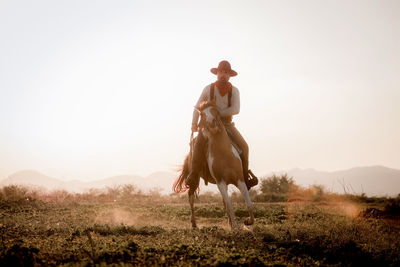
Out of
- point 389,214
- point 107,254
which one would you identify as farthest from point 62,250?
point 389,214

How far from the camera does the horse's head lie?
8859 mm

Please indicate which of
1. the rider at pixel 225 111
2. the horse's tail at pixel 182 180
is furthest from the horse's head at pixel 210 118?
the horse's tail at pixel 182 180

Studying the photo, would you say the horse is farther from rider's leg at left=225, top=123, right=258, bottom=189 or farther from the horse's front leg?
rider's leg at left=225, top=123, right=258, bottom=189

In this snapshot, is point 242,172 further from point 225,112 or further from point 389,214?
point 389,214

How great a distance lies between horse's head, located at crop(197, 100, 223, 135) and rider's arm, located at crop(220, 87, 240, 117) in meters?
0.42

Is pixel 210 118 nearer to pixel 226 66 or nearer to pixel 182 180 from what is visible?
pixel 226 66

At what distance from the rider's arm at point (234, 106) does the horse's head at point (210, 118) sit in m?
0.42

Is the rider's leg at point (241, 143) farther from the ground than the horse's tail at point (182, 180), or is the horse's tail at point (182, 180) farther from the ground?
the rider's leg at point (241, 143)

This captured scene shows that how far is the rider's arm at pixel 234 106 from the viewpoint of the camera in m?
9.46

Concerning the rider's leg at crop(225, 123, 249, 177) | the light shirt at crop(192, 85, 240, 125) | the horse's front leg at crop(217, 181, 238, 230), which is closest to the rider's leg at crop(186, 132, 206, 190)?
the rider's leg at crop(225, 123, 249, 177)

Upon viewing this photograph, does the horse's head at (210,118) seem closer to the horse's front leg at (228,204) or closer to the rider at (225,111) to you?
the rider at (225,111)

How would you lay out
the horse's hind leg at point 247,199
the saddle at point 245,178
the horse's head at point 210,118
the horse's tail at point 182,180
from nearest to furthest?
1. the horse's hind leg at point 247,199
2. the horse's head at point 210,118
3. the saddle at point 245,178
4. the horse's tail at point 182,180

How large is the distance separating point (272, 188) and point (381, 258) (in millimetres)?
20937

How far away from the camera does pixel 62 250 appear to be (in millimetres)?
5633
